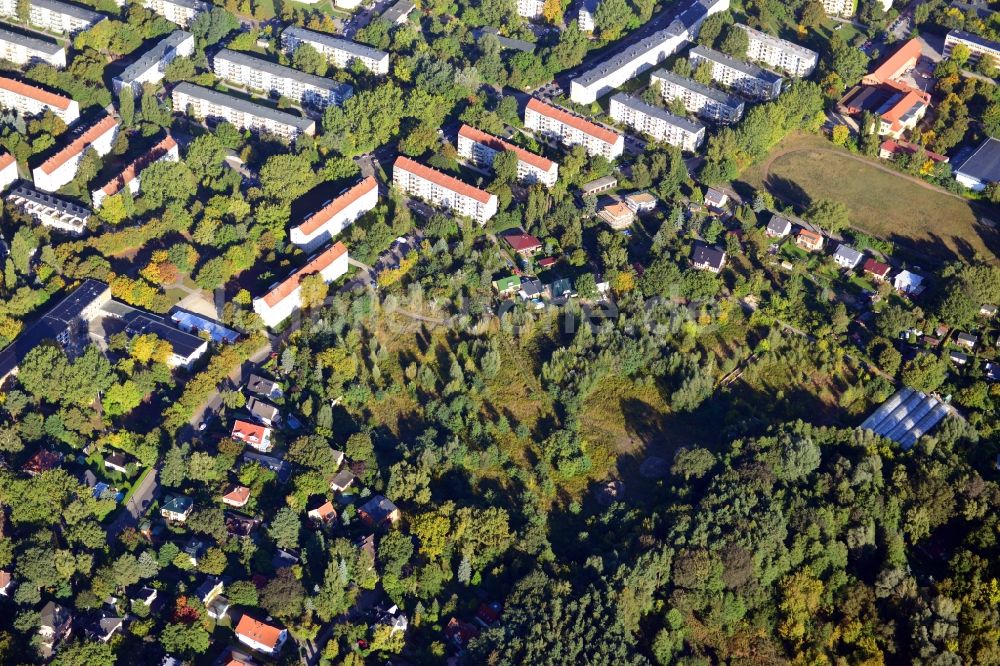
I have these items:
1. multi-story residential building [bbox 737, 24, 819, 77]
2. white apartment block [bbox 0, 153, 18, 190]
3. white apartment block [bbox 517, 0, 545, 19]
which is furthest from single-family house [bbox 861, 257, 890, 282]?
white apartment block [bbox 0, 153, 18, 190]

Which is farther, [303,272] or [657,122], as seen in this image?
[657,122]

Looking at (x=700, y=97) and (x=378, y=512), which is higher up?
(x=700, y=97)

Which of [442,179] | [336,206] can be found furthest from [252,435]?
[442,179]

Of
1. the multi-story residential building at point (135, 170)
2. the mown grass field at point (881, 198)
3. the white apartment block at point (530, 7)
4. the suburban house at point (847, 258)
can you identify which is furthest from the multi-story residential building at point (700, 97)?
the multi-story residential building at point (135, 170)

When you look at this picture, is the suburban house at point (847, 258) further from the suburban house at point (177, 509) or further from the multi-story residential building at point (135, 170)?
the multi-story residential building at point (135, 170)

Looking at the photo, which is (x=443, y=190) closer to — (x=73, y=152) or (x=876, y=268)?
(x=73, y=152)

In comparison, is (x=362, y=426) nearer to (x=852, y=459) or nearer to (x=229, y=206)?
(x=229, y=206)
